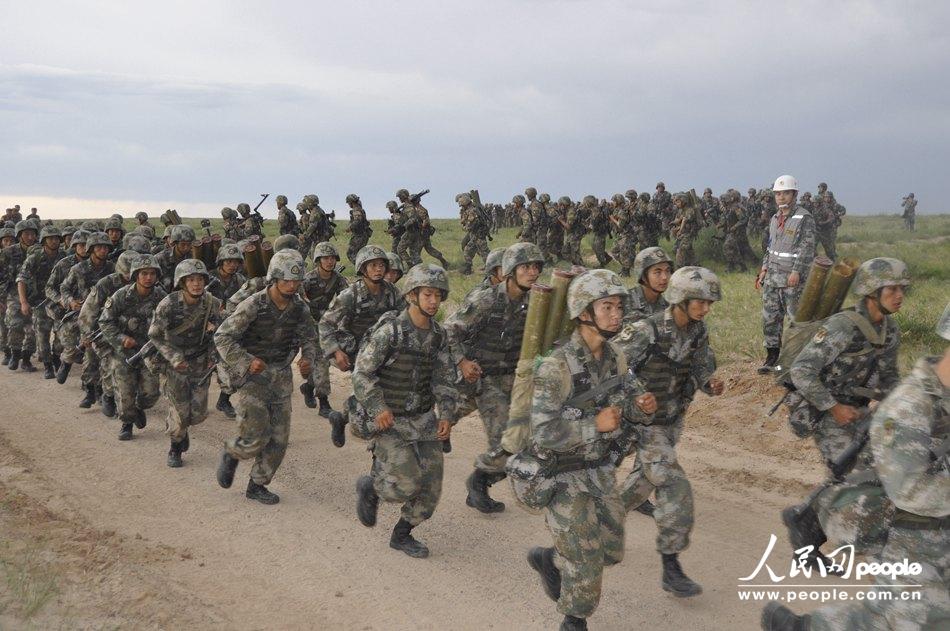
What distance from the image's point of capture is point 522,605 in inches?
221

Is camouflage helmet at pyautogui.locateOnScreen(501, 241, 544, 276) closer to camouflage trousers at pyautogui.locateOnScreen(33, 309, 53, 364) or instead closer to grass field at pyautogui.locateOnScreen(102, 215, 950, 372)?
grass field at pyautogui.locateOnScreen(102, 215, 950, 372)

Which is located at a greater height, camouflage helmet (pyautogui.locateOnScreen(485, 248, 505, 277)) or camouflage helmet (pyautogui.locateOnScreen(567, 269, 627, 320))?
camouflage helmet (pyautogui.locateOnScreen(567, 269, 627, 320))

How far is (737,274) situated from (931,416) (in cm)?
1837

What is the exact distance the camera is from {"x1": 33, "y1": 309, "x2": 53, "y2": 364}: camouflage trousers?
12.9 metres

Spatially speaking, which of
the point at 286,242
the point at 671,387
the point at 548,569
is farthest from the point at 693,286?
the point at 286,242

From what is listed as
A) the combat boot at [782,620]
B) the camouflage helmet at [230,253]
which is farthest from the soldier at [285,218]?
the combat boot at [782,620]

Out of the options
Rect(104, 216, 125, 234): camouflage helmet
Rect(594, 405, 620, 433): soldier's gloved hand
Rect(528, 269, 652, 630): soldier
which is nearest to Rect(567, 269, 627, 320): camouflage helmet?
Rect(528, 269, 652, 630): soldier

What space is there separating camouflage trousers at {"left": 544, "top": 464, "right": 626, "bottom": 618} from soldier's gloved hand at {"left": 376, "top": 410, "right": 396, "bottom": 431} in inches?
60.7

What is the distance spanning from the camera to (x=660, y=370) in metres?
6.05

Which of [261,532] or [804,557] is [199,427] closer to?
Answer: [261,532]

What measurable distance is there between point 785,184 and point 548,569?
6669 mm

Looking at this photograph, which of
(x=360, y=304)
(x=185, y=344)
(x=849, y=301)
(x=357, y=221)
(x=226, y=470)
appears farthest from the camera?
(x=357, y=221)

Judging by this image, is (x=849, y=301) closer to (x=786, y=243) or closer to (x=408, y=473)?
(x=786, y=243)

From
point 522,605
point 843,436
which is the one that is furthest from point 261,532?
point 843,436
